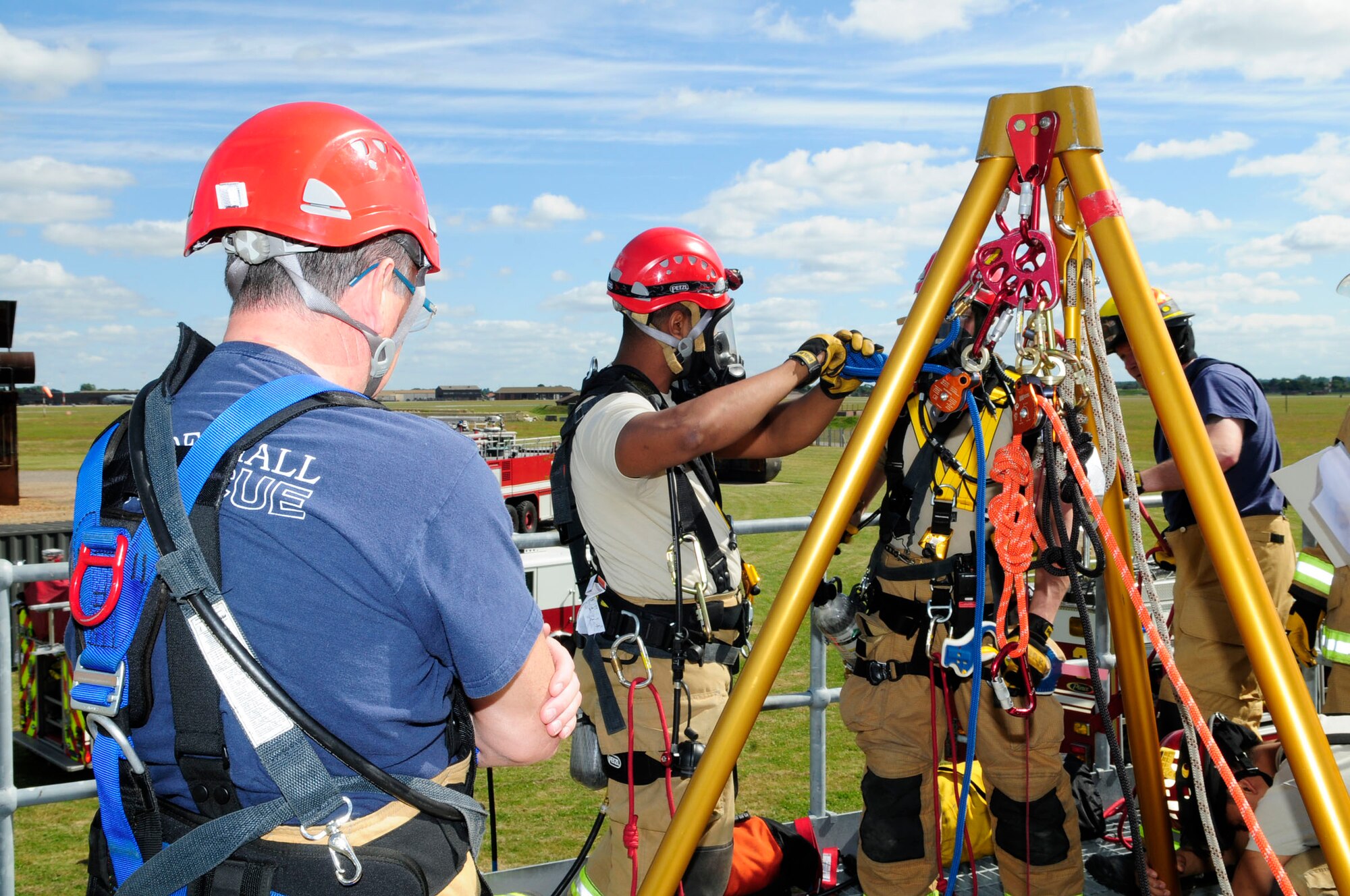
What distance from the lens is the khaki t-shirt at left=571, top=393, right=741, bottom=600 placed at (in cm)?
323

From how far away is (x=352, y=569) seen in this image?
5.04ft

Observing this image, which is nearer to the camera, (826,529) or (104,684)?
(104,684)

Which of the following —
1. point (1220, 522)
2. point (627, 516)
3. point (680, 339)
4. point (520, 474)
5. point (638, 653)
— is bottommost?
point (520, 474)

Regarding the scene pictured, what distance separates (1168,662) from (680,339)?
1.87m

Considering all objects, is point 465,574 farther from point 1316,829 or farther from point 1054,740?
point 1054,740

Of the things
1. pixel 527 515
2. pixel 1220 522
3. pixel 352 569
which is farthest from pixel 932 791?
pixel 527 515

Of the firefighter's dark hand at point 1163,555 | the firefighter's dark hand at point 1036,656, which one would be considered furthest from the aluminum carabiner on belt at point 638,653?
the firefighter's dark hand at point 1163,555

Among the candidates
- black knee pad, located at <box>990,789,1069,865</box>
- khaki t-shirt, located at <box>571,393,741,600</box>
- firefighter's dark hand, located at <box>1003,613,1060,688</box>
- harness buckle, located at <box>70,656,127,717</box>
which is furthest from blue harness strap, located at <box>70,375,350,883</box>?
black knee pad, located at <box>990,789,1069,865</box>

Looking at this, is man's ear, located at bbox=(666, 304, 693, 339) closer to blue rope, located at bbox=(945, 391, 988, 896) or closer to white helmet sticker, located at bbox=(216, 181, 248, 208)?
blue rope, located at bbox=(945, 391, 988, 896)

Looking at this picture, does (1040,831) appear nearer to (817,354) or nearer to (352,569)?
(817,354)

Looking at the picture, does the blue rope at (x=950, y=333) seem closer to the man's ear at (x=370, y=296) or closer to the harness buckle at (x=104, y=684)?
the man's ear at (x=370, y=296)

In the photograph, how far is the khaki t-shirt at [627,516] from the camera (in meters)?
3.23

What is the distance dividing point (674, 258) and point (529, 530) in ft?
68.1

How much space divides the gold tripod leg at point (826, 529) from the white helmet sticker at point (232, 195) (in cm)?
134
